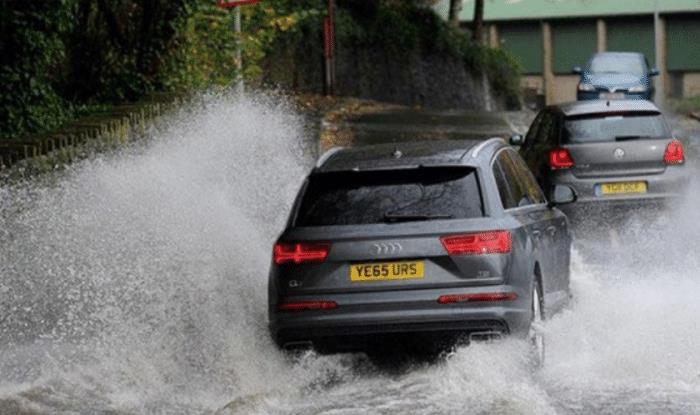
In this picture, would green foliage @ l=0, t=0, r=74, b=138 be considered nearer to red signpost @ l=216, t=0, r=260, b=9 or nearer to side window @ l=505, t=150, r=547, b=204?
red signpost @ l=216, t=0, r=260, b=9

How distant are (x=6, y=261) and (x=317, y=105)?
71.2 feet

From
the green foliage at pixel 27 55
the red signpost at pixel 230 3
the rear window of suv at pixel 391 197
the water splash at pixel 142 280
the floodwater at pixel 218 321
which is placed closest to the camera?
the floodwater at pixel 218 321

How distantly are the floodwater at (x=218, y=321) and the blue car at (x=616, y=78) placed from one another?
70.0 feet

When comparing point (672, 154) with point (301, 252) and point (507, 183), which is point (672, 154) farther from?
point (301, 252)

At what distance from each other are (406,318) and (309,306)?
0.60m

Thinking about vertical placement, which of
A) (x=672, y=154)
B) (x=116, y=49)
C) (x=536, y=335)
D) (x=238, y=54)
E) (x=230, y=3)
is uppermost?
(x=230, y=3)

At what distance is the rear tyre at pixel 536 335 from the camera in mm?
11172

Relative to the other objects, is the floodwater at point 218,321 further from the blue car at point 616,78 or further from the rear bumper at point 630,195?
the blue car at point 616,78

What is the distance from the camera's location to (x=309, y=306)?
36.2 feet

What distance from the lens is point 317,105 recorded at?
36.6 m

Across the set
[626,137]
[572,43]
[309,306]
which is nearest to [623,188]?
[626,137]

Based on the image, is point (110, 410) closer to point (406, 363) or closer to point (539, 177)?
point (406, 363)

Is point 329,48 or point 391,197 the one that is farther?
point 329,48

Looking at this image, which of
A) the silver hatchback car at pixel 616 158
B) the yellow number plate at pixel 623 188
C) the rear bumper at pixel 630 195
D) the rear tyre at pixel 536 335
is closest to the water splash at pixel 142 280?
Result: the rear tyre at pixel 536 335
